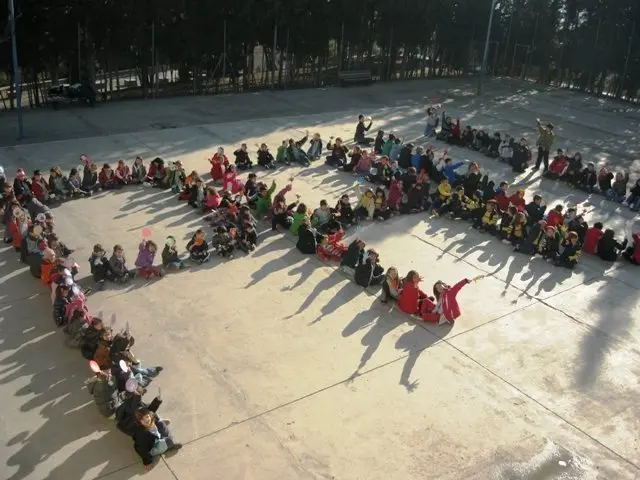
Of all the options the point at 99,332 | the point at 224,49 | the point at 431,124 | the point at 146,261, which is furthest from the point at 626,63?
the point at 99,332

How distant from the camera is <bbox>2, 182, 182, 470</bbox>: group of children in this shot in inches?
291

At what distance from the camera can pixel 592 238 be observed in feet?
43.3

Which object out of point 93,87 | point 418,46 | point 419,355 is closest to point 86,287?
point 419,355

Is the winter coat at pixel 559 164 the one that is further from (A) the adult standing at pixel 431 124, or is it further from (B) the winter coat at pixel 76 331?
(B) the winter coat at pixel 76 331

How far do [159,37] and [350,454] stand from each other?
18607mm

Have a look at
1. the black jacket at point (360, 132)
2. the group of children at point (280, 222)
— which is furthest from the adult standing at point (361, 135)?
the group of children at point (280, 222)

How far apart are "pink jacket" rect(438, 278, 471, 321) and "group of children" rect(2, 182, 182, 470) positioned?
440 centimetres

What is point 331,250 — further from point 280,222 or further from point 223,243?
point 223,243

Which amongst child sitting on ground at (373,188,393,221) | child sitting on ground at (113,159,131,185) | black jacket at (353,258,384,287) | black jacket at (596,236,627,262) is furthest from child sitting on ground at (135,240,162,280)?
black jacket at (596,236,627,262)

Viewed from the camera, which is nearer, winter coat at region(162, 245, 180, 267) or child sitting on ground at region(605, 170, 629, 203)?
winter coat at region(162, 245, 180, 267)

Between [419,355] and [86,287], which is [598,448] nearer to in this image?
[419,355]

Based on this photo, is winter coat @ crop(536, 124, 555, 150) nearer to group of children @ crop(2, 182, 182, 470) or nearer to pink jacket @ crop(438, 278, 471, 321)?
pink jacket @ crop(438, 278, 471, 321)

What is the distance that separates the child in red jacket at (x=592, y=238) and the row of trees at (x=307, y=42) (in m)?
15.3

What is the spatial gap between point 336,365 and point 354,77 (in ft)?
66.3
